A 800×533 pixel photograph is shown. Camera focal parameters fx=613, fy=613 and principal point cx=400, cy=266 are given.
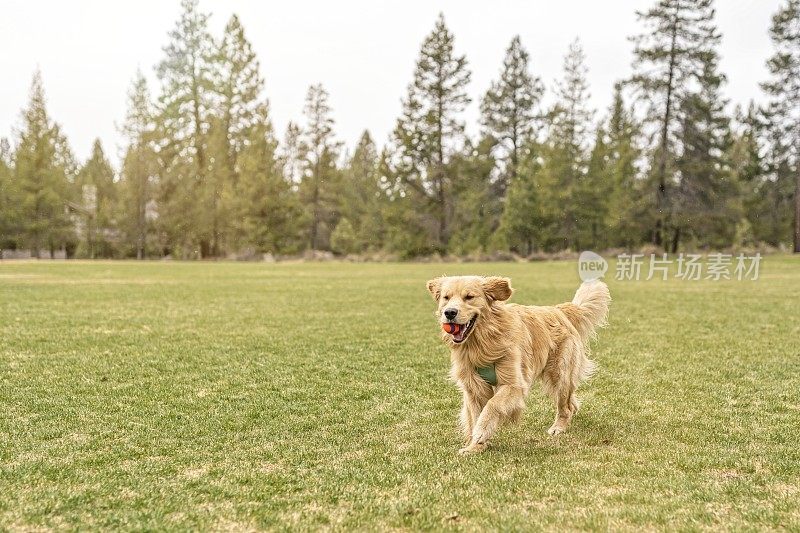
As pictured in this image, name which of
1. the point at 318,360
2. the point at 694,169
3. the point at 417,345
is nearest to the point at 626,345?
the point at 417,345

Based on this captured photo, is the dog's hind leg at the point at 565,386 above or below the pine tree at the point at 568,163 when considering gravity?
below

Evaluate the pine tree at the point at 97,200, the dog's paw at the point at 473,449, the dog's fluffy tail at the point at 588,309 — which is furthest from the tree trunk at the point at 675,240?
the pine tree at the point at 97,200

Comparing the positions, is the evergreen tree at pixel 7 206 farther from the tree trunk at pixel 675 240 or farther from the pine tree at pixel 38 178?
the tree trunk at pixel 675 240

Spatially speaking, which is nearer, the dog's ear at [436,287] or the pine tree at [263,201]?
the dog's ear at [436,287]

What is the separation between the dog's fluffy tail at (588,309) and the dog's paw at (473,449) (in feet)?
5.38

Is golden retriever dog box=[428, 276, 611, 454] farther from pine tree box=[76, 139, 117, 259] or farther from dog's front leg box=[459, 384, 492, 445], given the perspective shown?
pine tree box=[76, 139, 117, 259]

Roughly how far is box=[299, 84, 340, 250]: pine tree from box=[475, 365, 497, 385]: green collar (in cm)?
4907

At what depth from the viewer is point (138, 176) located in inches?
1922

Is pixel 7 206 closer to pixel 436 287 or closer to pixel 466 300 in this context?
pixel 436 287

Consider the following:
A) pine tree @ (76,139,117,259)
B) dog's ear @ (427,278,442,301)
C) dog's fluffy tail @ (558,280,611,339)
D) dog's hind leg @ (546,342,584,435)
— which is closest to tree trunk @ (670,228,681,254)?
dog's fluffy tail @ (558,280,611,339)

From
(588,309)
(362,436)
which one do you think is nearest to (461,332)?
(362,436)

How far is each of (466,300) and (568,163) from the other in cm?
4310

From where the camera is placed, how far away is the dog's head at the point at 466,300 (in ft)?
14.2

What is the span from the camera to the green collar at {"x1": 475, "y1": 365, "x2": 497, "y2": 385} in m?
4.45
